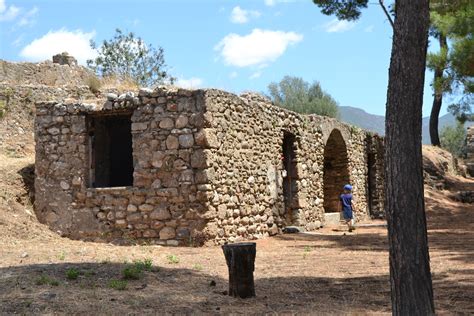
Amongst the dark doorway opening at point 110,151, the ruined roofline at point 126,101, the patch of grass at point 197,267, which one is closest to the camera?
the patch of grass at point 197,267

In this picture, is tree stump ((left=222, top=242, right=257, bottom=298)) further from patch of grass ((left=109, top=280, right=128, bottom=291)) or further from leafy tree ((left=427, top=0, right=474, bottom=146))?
leafy tree ((left=427, top=0, right=474, bottom=146))

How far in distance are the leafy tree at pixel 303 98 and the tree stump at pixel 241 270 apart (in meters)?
23.8

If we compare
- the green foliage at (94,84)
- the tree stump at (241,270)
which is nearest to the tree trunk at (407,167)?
the tree stump at (241,270)

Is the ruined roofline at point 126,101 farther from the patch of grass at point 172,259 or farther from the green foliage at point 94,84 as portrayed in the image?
the green foliage at point 94,84

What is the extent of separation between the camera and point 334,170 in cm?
1697

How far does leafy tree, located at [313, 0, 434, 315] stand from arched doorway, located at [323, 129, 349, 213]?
1196 centimetres

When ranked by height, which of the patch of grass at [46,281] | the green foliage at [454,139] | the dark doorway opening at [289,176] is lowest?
the patch of grass at [46,281]

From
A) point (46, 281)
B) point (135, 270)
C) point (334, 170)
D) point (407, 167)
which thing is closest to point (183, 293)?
point (135, 270)

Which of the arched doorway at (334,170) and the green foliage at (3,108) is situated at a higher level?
the green foliage at (3,108)

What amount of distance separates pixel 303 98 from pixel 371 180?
1399 centimetres

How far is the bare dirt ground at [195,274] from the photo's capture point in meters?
5.33

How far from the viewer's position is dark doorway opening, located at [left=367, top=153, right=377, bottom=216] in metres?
19.0

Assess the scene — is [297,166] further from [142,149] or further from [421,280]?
[421,280]

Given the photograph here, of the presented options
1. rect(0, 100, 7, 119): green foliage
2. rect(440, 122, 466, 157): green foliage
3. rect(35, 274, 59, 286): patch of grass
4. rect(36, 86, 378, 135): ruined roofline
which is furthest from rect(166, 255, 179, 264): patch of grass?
rect(440, 122, 466, 157): green foliage
